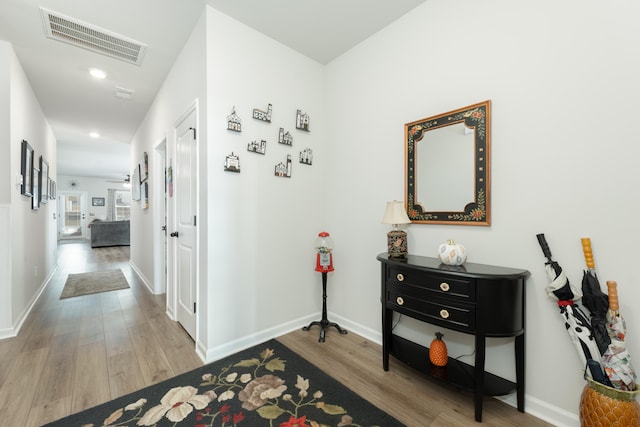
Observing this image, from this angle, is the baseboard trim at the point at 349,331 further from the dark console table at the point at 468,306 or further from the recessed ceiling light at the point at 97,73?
the recessed ceiling light at the point at 97,73

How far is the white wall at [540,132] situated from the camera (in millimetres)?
1277

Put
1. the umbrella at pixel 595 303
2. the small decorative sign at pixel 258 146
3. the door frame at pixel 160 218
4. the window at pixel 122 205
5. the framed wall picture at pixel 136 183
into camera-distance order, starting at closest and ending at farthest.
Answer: the umbrella at pixel 595 303, the small decorative sign at pixel 258 146, the door frame at pixel 160 218, the framed wall picture at pixel 136 183, the window at pixel 122 205

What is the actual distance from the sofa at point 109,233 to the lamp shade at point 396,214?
9.84 metres

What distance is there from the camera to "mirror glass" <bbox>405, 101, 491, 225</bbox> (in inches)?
67.5

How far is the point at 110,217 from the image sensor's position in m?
11.9

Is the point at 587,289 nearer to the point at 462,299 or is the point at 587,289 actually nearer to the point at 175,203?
the point at 462,299

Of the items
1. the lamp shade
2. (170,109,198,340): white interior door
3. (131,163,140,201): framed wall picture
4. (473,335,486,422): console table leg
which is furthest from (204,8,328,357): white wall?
(131,163,140,201): framed wall picture

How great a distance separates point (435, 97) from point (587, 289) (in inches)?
57.4

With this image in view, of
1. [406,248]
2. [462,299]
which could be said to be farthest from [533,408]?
[406,248]

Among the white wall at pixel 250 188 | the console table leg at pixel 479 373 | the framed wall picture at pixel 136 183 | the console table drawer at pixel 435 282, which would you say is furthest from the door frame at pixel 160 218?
the console table leg at pixel 479 373

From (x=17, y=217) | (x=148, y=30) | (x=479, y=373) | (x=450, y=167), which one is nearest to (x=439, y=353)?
(x=479, y=373)

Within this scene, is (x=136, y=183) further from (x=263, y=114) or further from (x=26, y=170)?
(x=263, y=114)

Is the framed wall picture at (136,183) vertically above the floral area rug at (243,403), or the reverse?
the framed wall picture at (136,183)

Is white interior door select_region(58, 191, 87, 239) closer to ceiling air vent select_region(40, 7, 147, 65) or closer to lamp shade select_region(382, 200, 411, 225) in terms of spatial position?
ceiling air vent select_region(40, 7, 147, 65)
